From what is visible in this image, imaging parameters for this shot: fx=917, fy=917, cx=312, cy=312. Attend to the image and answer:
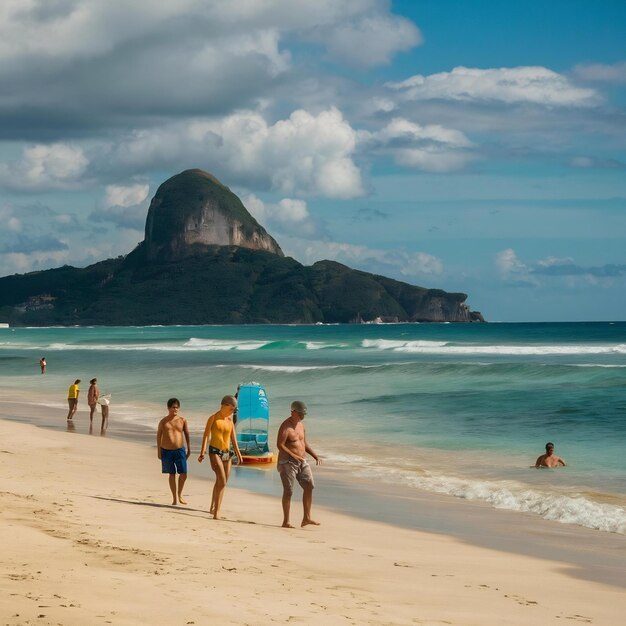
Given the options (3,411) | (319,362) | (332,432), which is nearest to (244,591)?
(332,432)

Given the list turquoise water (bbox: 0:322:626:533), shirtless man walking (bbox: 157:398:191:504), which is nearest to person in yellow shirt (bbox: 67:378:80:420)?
turquoise water (bbox: 0:322:626:533)

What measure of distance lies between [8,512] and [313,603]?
4098mm

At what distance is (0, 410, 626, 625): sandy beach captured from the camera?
20.4 feet

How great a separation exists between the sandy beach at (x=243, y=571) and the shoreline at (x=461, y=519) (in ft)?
1.24

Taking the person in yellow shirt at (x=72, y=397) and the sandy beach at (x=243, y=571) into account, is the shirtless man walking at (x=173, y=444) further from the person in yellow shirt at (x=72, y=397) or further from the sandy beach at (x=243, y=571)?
the person in yellow shirt at (x=72, y=397)

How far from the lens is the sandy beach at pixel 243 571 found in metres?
6.23

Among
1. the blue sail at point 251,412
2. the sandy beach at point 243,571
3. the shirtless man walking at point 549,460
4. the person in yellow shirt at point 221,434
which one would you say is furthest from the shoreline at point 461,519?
the shirtless man walking at point 549,460

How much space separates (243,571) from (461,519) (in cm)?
503

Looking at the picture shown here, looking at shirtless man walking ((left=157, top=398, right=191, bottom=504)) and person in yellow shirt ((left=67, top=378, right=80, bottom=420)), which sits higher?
shirtless man walking ((left=157, top=398, right=191, bottom=504))

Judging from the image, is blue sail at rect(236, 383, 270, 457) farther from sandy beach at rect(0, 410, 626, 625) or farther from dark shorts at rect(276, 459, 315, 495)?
dark shorts at rect(276, 459, 315, 495)

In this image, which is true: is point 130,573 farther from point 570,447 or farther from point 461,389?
point 461,389

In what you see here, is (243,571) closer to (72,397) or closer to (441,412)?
(72,397)

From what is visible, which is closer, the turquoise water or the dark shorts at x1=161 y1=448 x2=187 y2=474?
the dark shorts at x1=161 y1=448 x2=187 y2=474

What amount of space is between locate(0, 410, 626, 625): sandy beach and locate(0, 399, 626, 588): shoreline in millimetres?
378
